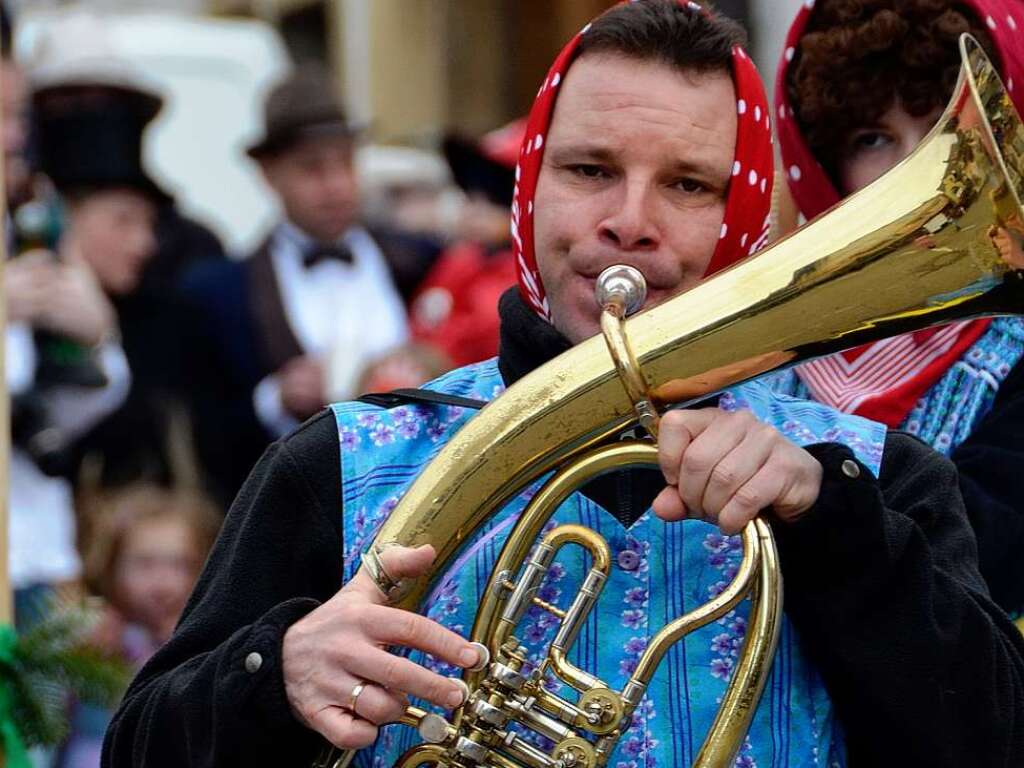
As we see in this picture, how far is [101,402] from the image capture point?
6.14 metres

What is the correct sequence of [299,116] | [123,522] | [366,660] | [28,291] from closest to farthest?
[366,660], [123,522], [28,291], [299,116]

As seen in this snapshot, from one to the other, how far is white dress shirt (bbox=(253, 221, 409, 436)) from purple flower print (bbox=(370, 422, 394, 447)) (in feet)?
12.2

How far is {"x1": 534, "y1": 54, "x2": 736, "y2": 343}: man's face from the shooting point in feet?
8.42

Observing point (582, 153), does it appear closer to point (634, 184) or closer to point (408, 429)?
point (634, 184)

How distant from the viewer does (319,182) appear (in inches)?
279

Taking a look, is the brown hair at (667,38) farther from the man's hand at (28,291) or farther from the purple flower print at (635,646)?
the man's hand at (28,291)

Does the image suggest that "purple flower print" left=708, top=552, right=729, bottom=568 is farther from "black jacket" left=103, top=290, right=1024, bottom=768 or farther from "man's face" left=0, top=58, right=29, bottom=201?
"man's face" left=0, top=58, right=29, bottom=201

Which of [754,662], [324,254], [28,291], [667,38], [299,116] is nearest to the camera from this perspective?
[754,662]

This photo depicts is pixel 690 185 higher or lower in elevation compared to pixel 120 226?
lower

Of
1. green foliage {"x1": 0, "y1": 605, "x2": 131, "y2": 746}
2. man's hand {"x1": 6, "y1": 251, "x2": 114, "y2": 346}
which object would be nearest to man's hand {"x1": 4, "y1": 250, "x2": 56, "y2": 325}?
man's hand {"x1": 6, "y1": 251, "x2": 114, "y2": 346}

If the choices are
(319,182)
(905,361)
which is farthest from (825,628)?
(319,182)

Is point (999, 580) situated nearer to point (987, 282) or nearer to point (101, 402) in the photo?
point (987, 282)

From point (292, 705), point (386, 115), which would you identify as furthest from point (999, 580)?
point (386, 115)

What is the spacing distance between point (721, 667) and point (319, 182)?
4.78 metres
